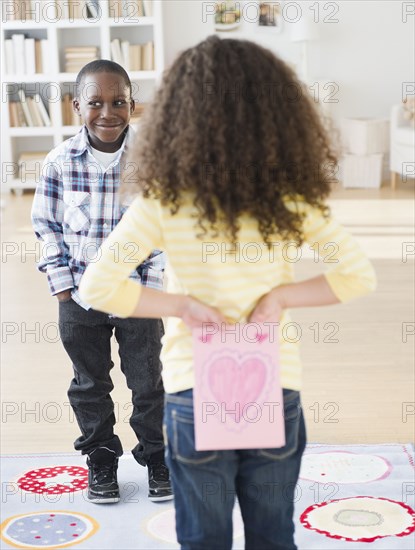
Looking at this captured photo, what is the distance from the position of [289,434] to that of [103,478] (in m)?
1.05

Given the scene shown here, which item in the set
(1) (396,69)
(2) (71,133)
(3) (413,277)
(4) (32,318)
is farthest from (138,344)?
(1) (396,69)

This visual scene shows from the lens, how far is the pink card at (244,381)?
54.3 inches

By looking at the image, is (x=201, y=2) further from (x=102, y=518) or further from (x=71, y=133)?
(x=102, y=518)

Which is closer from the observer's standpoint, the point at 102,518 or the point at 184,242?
the point at 184,242

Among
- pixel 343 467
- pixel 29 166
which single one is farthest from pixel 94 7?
pixel 343 467

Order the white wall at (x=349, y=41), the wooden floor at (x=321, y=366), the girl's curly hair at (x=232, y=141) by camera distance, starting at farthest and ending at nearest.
A: the white wall at (x=349, y=41) < the wooden floor at (x=321, y=366) < the girl's curly hair at (x=232, y=141)

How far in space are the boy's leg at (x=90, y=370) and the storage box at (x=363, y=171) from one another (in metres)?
5.78

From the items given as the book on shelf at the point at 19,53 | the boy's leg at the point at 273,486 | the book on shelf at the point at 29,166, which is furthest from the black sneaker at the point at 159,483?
the book on shelf at the point at 19,53

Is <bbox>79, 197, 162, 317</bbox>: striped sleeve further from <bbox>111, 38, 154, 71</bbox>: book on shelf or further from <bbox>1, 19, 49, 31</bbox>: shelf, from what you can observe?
<bbox>1, 19, 49, 31</bbox>: shelf

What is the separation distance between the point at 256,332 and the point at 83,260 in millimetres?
900

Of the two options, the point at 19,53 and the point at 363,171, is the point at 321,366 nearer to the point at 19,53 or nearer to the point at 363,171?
the point at 363,171

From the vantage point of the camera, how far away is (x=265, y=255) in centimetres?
138

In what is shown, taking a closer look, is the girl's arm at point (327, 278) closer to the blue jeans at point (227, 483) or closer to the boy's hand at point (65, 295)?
the blue jeans at point (227, 483)

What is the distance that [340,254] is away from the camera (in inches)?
54.0
